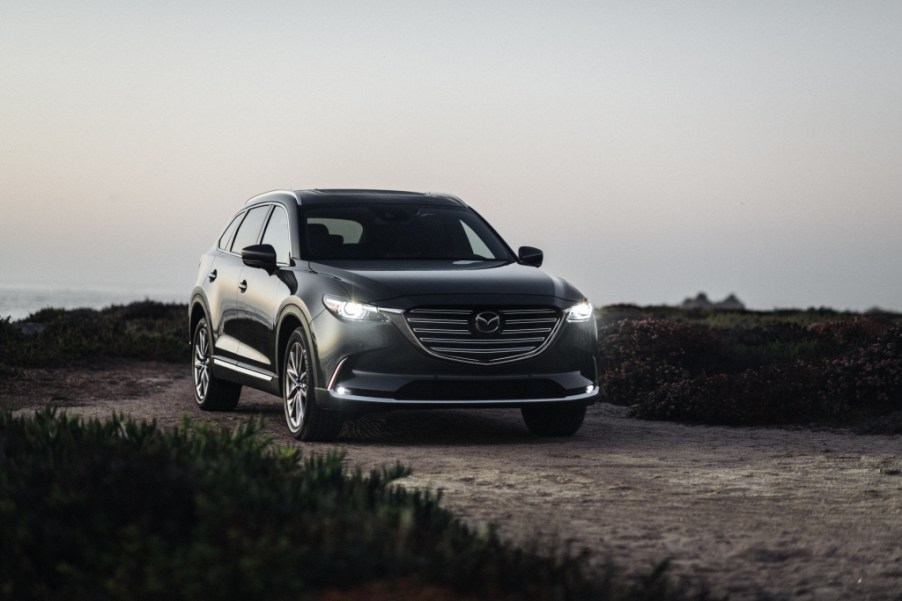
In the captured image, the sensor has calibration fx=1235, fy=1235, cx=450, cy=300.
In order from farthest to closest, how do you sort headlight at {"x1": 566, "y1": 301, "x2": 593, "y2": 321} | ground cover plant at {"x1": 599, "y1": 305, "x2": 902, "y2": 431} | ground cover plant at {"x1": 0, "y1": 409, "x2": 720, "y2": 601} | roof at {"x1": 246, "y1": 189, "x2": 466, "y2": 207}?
ground cover plant at {"x1": 599, "y1": 305, "x2": 902, "y2": 431}, roof at {"x1": 246, "y1": 189, "x2": 466, "y2": 207}, headlight at {"x1": 566, "y1": 301, "x2": 593, "y2": 321}, ground cover plant at {"x1": 0, "y1": 409, "x2": 720, "y2": 601}

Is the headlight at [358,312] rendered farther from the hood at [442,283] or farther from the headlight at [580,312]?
the headlight at [580,312]

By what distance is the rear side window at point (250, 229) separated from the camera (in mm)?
12383

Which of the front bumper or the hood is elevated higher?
the hood

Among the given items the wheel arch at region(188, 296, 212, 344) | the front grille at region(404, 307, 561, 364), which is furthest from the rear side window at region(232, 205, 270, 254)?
the front grille at region(404, 307, 561, 364)

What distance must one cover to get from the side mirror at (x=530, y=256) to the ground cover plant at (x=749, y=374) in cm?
303

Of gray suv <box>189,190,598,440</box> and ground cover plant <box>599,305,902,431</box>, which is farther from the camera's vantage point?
ground cover plant <box>599,305,902,431</box>

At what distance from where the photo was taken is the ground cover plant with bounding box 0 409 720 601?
14.3ft

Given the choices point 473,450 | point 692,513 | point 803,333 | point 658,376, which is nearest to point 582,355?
point 473,450

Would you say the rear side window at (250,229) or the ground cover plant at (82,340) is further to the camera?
→ the ground cover plant at (82,340)

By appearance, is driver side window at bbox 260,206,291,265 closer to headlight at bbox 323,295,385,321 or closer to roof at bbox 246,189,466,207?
roof at bbox 246,189,466,207

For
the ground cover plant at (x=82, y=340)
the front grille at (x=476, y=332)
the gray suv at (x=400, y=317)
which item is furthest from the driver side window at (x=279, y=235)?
the ground cover plant at (x=82, y=340)

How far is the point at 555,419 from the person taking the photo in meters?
11.2

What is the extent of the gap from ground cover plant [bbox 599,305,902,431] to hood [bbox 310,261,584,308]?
3551 millimetres

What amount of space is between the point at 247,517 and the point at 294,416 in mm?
5860
